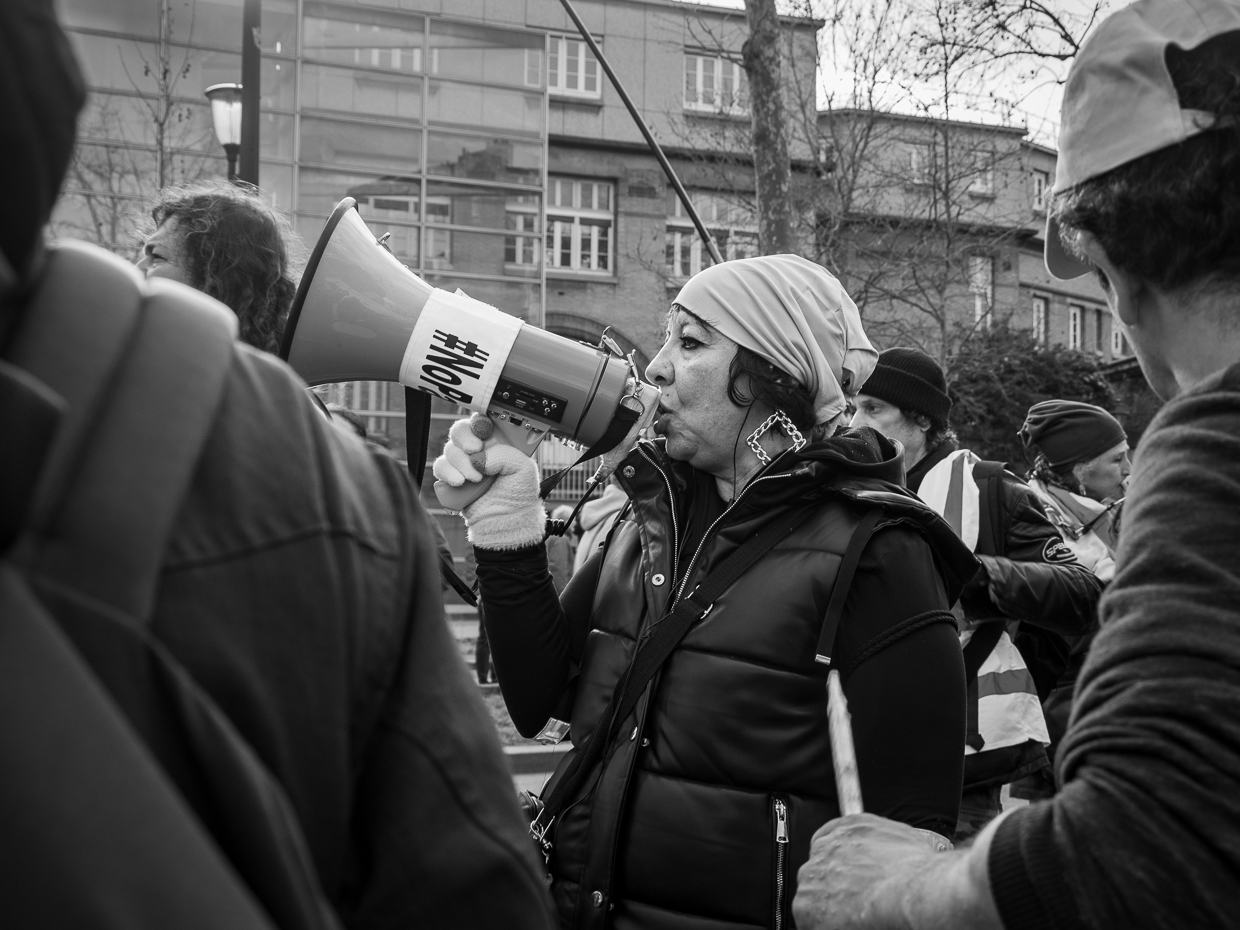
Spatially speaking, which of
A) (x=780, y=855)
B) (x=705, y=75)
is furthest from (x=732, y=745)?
(x=705, y=75)

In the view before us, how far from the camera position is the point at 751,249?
1950 cm

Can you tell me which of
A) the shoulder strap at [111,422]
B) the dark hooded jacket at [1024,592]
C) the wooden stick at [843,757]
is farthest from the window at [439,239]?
the shoulder strap at [111,422]

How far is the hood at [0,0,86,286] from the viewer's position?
26.3 inches

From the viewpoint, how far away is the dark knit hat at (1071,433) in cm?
556

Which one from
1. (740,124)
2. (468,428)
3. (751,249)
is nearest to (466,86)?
(740,124)

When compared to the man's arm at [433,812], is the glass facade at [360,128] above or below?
above

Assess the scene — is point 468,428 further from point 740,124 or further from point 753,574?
point 740,124

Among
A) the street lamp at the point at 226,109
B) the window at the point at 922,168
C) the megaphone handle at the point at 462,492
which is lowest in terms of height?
the megaphone handle at the point at 462,492

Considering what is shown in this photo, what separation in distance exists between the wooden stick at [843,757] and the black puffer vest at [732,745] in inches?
22.4

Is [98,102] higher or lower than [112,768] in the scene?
higher

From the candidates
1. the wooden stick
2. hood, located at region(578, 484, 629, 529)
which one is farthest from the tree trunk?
the wooden stick

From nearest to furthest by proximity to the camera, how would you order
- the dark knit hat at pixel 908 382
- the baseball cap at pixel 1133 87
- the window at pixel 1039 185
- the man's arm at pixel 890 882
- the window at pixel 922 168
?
1. the man's arm at pixel 890 882
2. the baseball cap at pixel 1133 87
3. the dark knit hat at pixel 908 382
4. the window at pixel 922 168
5. the window at pixel 1039 185

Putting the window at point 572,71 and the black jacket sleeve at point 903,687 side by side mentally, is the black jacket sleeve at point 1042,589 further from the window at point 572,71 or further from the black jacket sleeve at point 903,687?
the window at point 572,71

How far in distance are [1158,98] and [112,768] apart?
126 centimetres
